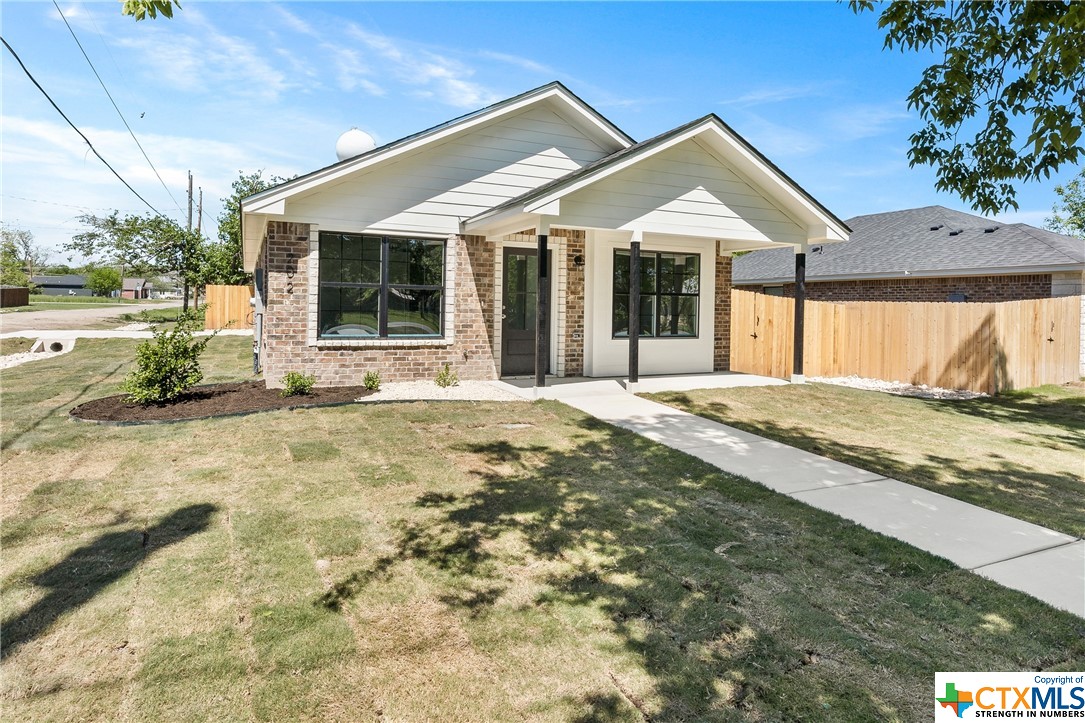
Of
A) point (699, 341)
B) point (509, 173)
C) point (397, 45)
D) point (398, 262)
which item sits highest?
point (397, 45)

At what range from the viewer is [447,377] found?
11320 millimetres

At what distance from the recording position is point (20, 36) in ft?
25.7

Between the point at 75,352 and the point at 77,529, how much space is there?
633 inches

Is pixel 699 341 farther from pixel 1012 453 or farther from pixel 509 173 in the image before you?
pixel 1012 453

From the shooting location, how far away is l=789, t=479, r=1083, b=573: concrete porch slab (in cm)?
450

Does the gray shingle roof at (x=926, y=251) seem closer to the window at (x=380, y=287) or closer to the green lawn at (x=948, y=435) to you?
the green lawn at (x=948, y=435)

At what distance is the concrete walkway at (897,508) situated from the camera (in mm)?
4141

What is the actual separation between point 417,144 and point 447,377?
420 cm

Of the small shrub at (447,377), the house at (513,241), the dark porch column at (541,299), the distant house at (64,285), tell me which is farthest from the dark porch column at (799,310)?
the distant house at (64,285)

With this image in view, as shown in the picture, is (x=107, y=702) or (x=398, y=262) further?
(x=398, y=262)

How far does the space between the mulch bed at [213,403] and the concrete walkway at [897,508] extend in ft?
13.7

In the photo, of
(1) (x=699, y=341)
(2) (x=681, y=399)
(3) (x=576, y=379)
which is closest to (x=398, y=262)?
(3) (x=576, y=379)

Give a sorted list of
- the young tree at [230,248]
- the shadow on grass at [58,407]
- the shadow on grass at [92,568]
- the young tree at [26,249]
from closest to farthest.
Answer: the shadow on grass at [92,568] → the shadow on grass at [58,407] → the young tree at [230,248] → the young tree at [26,249]

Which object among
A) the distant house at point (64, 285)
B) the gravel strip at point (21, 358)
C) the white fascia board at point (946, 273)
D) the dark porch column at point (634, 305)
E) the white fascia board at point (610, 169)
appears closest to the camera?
the white fascia board at point (610, 169)
